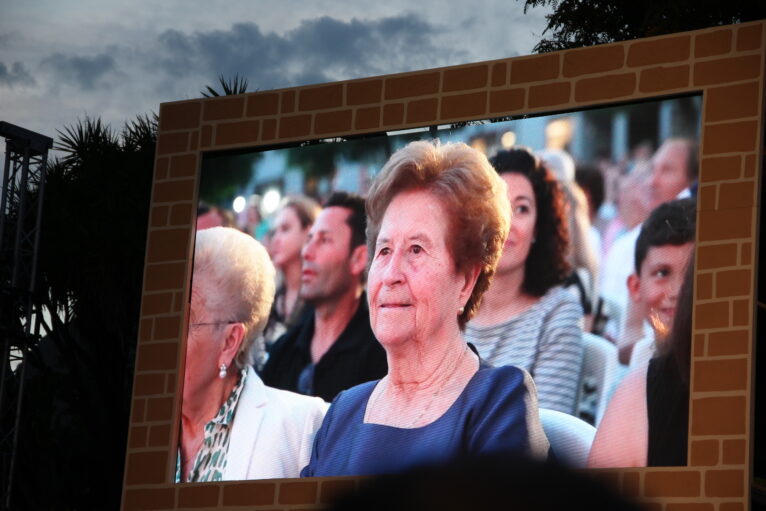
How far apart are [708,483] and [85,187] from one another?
13.5m

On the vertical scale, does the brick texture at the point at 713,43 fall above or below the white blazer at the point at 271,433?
above

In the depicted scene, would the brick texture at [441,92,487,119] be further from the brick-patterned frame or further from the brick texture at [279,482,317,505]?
the brick texture at [279,482,317,505]

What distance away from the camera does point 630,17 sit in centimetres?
1856

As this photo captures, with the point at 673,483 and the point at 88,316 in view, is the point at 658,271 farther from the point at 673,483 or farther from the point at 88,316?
the point at 88,316

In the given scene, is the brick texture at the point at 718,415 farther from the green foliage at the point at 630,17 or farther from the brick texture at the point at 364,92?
the green foliage at the point at 630,17

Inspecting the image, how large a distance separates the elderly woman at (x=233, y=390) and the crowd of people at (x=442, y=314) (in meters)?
0.01

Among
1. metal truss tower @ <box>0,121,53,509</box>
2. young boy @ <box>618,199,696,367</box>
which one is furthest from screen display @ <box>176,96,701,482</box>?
metal truss tower @ <box>0,121,53,509</box>

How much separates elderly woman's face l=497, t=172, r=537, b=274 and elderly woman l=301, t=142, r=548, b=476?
0.21 ft

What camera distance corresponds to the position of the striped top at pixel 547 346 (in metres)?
8.71

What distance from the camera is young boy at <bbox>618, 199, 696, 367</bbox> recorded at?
8.52 meters

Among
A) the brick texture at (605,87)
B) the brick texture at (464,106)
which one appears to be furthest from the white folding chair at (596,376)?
the brick texture at (464,106)

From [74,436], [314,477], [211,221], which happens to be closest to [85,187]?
[74,436]

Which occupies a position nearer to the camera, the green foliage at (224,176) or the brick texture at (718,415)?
the brick texture at (718,415)

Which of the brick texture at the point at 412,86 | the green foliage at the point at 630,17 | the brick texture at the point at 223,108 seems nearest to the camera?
the brick texture at the point at 412,86
